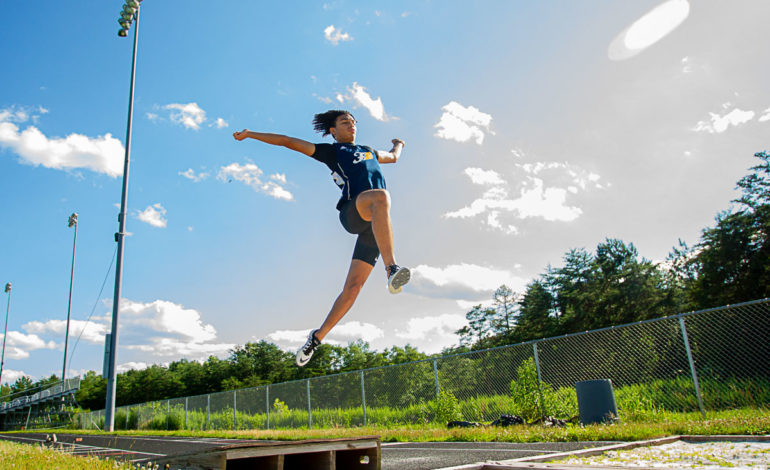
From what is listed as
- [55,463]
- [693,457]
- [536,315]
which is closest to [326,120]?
[693,457]

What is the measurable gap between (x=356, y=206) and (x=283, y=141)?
63cm

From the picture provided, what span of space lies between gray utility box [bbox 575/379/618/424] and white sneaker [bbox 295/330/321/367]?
687 cm

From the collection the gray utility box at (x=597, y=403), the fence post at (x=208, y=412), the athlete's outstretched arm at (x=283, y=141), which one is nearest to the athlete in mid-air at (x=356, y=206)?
the athlete's outstretched arm at (x=283, y=141)

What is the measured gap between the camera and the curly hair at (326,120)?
142 inches

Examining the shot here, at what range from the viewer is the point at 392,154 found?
12.3 ft

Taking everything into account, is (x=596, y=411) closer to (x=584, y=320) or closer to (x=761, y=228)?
(x=761, y=228)

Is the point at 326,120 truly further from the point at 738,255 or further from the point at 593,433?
the point at 738,255

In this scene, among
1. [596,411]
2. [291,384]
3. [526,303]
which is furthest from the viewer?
[526,303]

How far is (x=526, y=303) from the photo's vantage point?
54562 mm

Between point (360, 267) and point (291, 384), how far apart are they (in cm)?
1458

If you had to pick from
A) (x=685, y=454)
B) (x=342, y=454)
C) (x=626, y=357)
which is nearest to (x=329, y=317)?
(x=342, y=454)

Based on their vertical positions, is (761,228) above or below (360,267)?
above

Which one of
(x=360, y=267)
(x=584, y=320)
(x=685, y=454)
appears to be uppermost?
(x=584, y=320)

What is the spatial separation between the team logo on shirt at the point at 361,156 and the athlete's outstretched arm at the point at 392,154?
292 millimetres
